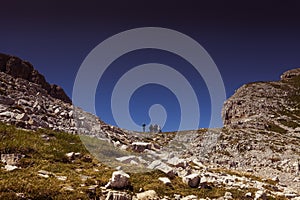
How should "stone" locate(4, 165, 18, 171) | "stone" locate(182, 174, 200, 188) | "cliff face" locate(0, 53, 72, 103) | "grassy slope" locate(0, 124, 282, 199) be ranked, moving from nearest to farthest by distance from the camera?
1. "grassy slope" locate(0, 124, 282, 199)
2. "stone" locate(4, 165, 18, 171)
3. "stone" locate(182, 174, 200, 188)
4. "cliff face" locate(0, 53, 72, 103)

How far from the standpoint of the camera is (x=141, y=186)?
1313 centimetres

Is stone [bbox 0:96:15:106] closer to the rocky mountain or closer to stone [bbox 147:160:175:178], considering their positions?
the rocky mountain

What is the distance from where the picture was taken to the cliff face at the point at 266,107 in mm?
102644

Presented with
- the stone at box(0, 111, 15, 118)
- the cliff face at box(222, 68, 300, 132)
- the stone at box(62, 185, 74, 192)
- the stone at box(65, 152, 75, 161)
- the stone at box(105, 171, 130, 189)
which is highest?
the cliff face at box(222, 68, 300, 132)

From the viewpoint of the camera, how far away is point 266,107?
5002 inches

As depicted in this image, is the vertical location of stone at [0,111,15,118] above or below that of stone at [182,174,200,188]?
above

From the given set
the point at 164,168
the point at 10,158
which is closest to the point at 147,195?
the point at 164,168

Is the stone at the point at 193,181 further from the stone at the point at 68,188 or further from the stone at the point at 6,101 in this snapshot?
the stone at the point at 6,101

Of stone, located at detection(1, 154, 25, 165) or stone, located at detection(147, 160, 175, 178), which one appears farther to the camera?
stone, located at detection(147, 160, 175, 178)

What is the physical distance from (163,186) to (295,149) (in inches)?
2164

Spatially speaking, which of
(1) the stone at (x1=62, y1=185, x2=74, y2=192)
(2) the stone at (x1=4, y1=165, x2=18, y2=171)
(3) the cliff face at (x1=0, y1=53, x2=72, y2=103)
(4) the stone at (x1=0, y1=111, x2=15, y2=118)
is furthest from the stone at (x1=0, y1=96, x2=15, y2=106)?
(3) the cliff face at (x1=0, y1=53, x2=72, y2=103)

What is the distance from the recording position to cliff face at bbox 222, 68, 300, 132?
4041 inches

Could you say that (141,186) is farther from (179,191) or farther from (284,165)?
(284,165)

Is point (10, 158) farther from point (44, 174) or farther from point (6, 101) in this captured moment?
point (6, 101)
